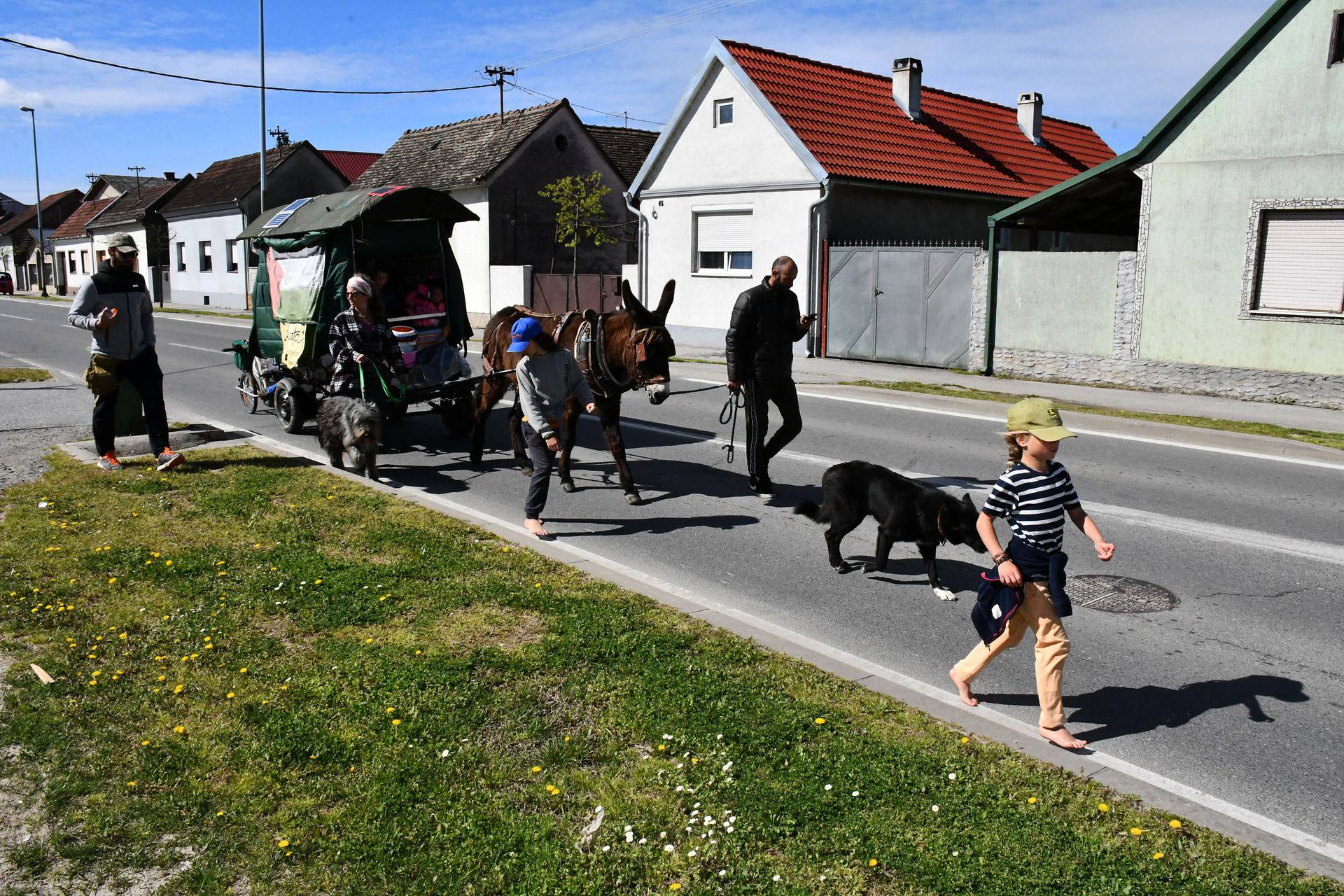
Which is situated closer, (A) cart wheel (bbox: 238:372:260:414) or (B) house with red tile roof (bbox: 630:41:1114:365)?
(A) cart wheel (bbox: 238:372:260:414)

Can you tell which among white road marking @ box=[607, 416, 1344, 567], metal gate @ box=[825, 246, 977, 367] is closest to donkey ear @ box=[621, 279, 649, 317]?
white road marking @ box=[607, 416, 1344, 567]

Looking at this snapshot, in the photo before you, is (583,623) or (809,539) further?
(809,539)

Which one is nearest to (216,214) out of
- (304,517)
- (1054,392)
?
(1054,392)

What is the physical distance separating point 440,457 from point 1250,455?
8.78 metres

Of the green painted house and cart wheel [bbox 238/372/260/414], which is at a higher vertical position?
the green painted house

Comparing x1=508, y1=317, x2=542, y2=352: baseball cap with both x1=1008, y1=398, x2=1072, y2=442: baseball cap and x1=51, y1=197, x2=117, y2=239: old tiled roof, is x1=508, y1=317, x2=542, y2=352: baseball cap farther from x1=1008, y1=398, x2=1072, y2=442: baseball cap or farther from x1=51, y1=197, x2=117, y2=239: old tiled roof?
x1=51, y1=197, x2=117, y2=239: old tiled roof

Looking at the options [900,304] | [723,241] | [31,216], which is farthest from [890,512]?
[31,216]

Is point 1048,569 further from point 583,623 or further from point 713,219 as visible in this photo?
point 713,219

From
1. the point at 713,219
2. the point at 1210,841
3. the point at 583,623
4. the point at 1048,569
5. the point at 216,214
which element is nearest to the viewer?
the point at 1210,841

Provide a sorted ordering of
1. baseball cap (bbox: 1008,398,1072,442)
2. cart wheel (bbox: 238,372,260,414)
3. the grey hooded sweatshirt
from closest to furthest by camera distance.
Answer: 1. baseball cap (bbox: 1008,398,1072,442)
2. the grey hooded sweatshirt
3. cart wheel (bbox: 238,372,260,414)

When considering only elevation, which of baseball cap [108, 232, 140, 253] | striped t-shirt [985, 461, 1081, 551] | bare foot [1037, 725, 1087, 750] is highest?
baseball cap [108, 232, 140, 253]

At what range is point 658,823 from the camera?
3830 mm

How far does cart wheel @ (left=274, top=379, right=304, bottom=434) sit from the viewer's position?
40.5ft

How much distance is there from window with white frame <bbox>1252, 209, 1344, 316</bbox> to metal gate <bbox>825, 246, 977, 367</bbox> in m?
4.95
